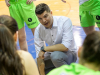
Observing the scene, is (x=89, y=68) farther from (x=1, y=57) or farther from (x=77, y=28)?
(x=77, y=28)

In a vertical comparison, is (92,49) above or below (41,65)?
above

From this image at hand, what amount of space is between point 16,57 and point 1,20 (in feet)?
1.80

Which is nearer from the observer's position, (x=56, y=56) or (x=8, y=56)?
(x=8, y=56)

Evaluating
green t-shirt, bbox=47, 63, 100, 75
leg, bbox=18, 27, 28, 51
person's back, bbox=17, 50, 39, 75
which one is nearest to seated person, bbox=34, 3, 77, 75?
leg, bbox=18, 27, 28, 51

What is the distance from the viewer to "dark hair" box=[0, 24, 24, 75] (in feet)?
3.33

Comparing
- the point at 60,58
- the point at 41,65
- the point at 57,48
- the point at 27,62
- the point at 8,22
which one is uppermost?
the point at 8,22

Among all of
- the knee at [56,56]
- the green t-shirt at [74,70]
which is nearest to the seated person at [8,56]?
the green t-shirt at [74,70]

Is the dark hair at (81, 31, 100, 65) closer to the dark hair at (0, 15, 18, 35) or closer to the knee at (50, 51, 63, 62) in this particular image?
the dark hair at (0, 15, 18, 35)

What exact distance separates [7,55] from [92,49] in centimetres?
60

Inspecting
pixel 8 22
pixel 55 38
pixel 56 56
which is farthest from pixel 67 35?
pixel 8 22

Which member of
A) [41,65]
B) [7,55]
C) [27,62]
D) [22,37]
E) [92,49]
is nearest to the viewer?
[92,49]

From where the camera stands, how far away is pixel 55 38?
7.31 feet

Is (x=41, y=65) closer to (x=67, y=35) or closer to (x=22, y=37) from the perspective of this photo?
(x=67, y=35)

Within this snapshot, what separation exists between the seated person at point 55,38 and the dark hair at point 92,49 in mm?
1178
